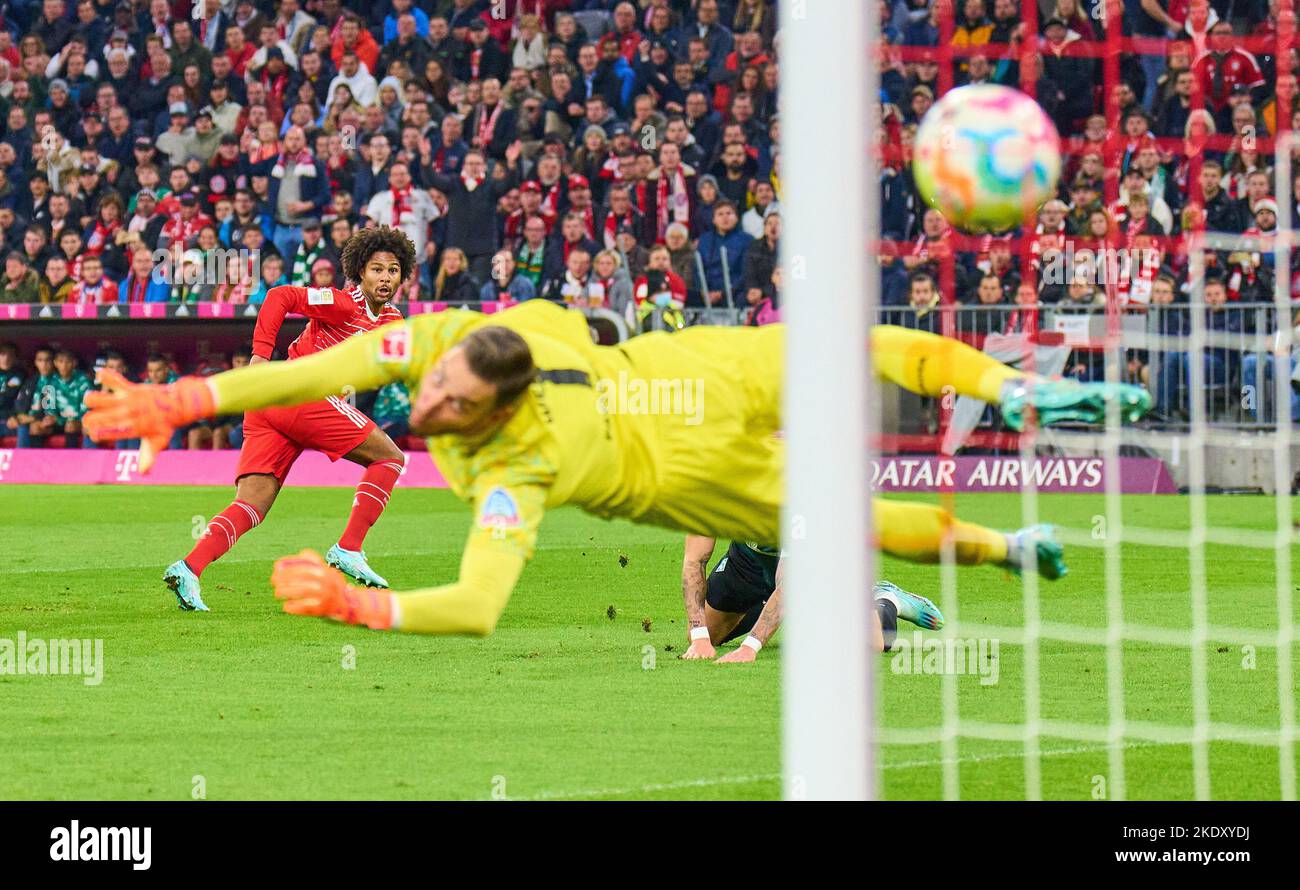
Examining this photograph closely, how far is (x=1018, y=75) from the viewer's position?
16625 millimetres

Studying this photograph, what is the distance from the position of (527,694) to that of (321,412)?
319 cm

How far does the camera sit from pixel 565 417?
5.22m

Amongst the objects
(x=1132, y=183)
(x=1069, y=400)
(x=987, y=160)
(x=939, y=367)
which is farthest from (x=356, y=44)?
(x=1069, y=400)

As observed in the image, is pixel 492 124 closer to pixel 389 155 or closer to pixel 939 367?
pixel 389 155

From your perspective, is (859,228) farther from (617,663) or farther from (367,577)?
(367,577)

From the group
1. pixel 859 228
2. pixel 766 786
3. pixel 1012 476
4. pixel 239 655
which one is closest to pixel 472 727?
pixel 766 786

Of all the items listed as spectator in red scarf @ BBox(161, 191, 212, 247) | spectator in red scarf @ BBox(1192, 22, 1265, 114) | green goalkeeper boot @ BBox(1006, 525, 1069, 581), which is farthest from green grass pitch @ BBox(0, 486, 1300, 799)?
spectator in red scarf @ BBox(161, 191, 212, 247)

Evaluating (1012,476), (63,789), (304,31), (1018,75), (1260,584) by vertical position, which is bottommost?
(63,789)

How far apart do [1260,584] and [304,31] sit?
1443 cm

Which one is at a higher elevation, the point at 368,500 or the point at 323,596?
the point at 368,500

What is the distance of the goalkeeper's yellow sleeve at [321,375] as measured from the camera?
→ 16.8ft

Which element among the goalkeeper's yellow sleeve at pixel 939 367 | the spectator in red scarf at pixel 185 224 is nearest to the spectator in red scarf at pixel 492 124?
the spectator in red scarf at pixel 185 224

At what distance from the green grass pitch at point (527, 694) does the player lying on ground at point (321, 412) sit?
46cm

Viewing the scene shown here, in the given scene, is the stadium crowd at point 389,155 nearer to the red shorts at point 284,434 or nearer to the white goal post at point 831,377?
the red shorts at point 284,434
